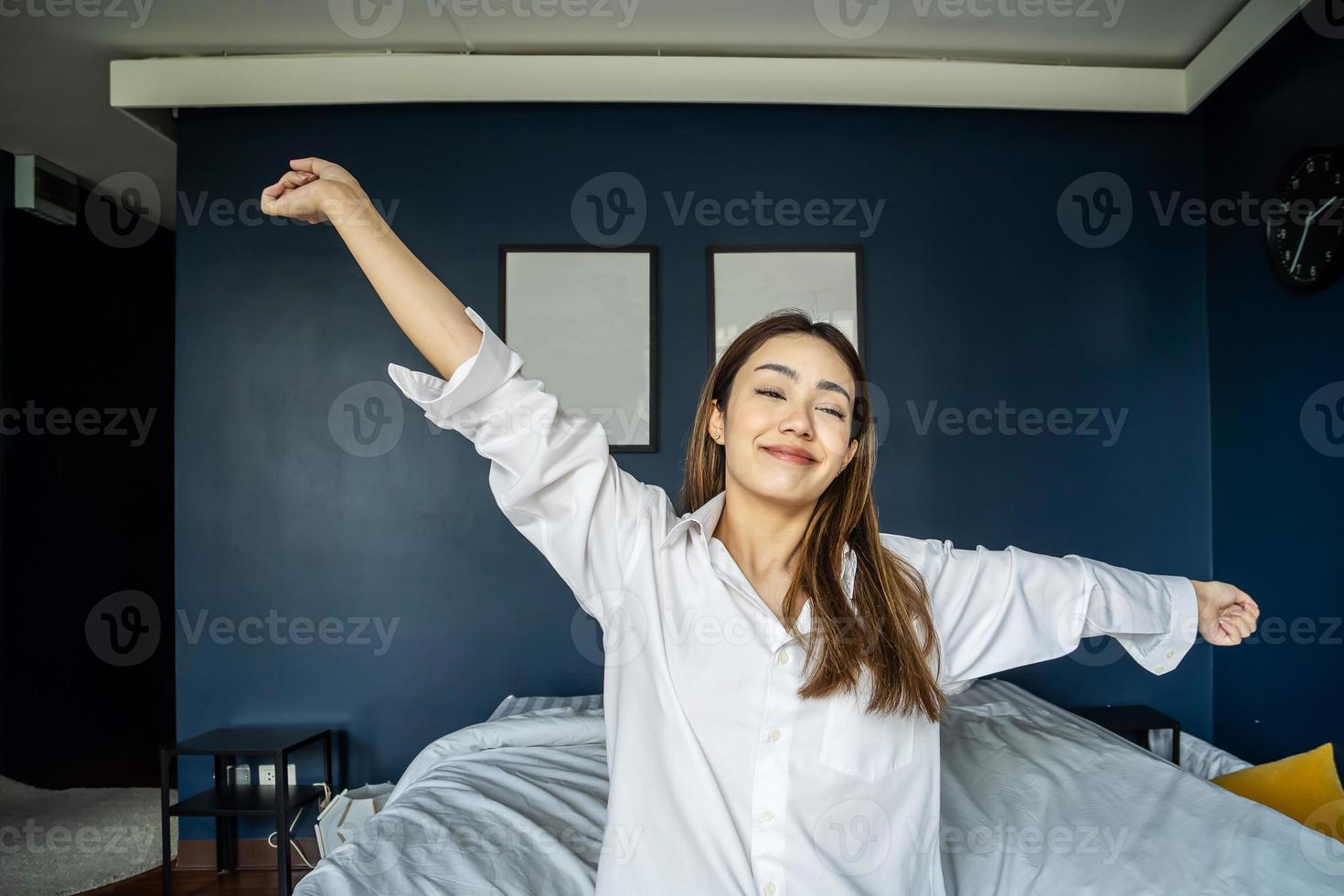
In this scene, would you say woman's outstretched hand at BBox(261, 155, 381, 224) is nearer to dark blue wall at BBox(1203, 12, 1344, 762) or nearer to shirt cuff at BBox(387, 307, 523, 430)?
shirt cuff at BBox(387, 307, 523, 430)

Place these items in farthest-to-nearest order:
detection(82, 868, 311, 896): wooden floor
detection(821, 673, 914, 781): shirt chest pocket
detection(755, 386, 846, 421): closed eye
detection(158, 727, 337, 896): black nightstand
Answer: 1. detection(82, 868, 311, 896): wooden floor
2. detection(158, 727, 337, 896): black nightstand
3. detection(755, 386, 846, 421): closed eye
4. detection(821, 673, 914, 781): shirt chest pocket

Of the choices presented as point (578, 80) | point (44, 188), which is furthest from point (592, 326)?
point (44, 188)

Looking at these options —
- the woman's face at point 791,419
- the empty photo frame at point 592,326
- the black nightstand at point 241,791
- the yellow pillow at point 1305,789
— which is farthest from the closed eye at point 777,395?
the black nightstand at point 241,791

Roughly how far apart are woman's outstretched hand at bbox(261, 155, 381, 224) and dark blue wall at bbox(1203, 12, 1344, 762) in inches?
107

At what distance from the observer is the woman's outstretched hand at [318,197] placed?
1021mm

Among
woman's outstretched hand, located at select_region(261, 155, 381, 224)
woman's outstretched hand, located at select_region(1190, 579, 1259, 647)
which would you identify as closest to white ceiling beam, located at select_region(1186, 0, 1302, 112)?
woman's outstretched hand, located at select_region(1190, 579, 1259, 647)

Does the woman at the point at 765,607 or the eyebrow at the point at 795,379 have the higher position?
the eyebrow at the point at 795,379

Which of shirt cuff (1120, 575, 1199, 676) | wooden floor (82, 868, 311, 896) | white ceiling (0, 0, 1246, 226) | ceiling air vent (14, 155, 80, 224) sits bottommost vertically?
wooden floor (82, 868, 311, 896)

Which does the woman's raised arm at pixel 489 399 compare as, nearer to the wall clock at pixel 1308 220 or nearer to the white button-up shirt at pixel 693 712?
the white button-up shirt at pixel 693 712

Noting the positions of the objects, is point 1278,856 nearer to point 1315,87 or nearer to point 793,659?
point 793,659

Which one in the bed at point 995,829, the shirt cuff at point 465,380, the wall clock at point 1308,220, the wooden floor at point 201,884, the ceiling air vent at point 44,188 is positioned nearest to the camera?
the shirt cuff at point 465,380

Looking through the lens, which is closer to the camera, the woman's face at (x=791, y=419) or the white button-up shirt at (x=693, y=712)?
the white button-up shirt at (x=693, y=712)

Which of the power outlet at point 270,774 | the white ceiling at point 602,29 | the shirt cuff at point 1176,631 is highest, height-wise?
the white ceiling at point 602,29

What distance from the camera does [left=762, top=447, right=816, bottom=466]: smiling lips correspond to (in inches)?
49.3
